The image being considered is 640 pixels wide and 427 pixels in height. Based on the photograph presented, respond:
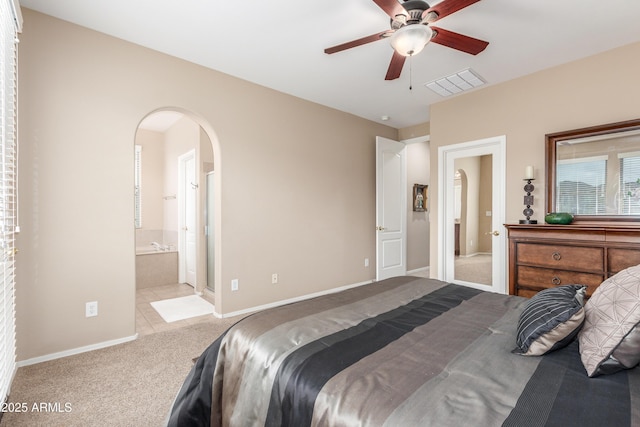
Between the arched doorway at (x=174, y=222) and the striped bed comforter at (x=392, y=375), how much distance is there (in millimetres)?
2140

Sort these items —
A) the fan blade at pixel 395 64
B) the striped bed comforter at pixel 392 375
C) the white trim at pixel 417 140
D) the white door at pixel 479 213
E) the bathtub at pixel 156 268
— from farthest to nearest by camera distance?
the white trim at pixel 417 140, the bathtub at pixel 156 268, the white door at pixel 479 213, the fan blade at pixel 395 64, the striped bed comforter at pixel 392 375

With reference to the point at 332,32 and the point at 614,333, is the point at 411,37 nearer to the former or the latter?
the point at 332,32

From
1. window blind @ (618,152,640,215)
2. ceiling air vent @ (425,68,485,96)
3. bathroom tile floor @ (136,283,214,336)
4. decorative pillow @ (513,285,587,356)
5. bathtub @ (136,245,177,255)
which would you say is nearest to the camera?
decorative pillow @ (513,285,587,356)

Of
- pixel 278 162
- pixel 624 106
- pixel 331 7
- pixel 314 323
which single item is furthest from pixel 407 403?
pixel 624 106

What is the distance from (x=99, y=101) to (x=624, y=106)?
477 cm

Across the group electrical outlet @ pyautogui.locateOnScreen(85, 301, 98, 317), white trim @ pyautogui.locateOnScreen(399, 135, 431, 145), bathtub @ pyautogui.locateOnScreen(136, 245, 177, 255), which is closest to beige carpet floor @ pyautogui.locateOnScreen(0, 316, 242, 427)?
electrical outlet @ pyautogui.locateOnScreen(85, 301, 98, 317)

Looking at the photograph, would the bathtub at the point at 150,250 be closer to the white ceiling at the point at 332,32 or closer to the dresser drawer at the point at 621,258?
the white ceiling at the point at 332,32

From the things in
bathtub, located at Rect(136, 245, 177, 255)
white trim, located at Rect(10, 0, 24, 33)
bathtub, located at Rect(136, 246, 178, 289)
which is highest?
white trim, located at Rect(10, 0, 24, 33)

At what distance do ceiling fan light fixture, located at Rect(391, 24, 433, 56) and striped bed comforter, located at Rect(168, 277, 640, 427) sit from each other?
1.63 metres

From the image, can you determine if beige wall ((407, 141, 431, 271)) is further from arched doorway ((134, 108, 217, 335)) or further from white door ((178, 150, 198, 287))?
white door ((178, 150, 198, 287))

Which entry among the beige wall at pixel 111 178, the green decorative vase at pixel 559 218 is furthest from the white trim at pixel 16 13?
the green decorative vase at pixel 559 218

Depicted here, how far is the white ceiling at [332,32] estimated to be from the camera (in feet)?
7.52

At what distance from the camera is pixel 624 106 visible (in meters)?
2.80

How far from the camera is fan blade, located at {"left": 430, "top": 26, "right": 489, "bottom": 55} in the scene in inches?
78.1
